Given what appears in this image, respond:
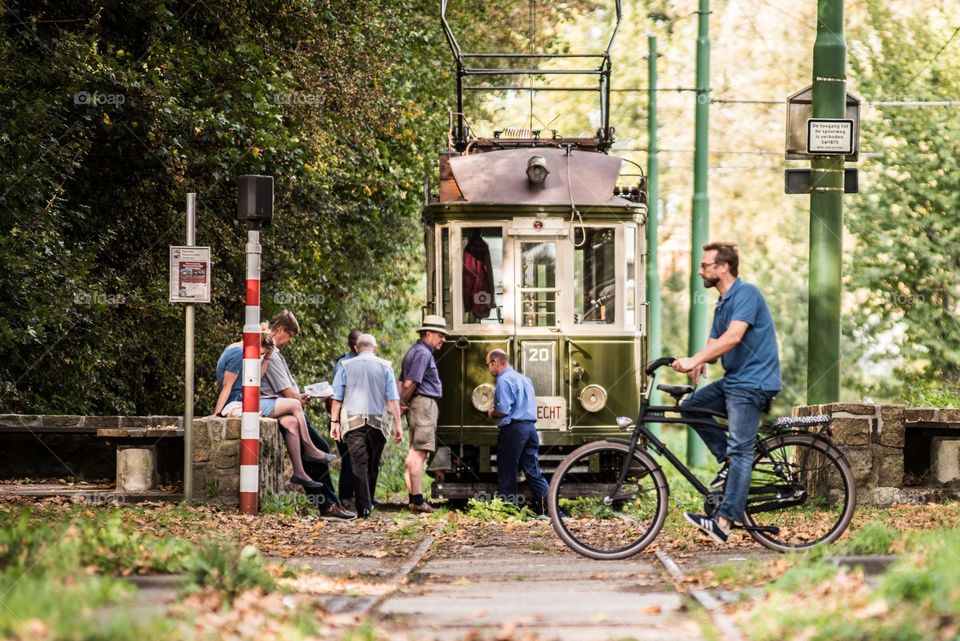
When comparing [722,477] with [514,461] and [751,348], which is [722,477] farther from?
[514,461]

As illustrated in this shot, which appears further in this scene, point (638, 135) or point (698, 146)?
point (638, 135)

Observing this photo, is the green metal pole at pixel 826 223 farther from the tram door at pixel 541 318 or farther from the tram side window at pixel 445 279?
the tram side window at pixel 445 279

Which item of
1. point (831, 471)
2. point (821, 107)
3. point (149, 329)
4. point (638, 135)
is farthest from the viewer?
point (638, 135)

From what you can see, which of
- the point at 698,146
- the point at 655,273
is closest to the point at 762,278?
the point at 655,273

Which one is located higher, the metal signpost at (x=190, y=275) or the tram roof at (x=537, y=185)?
the tram roof at (x=537, y=185)

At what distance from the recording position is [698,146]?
25875 millimetres

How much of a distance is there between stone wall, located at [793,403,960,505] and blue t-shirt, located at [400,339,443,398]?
388cm

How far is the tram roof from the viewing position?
16.0 meters

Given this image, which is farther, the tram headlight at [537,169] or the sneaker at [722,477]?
the tram headlight at [537,169]

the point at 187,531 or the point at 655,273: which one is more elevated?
the point at 655,273

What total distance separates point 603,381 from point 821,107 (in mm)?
3778

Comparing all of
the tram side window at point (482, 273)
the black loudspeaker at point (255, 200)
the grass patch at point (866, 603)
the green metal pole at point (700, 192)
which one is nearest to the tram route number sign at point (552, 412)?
the tram side window at point (482, 273)

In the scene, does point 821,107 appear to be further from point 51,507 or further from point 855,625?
point 855,625

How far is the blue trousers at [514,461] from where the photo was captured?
582 inches
